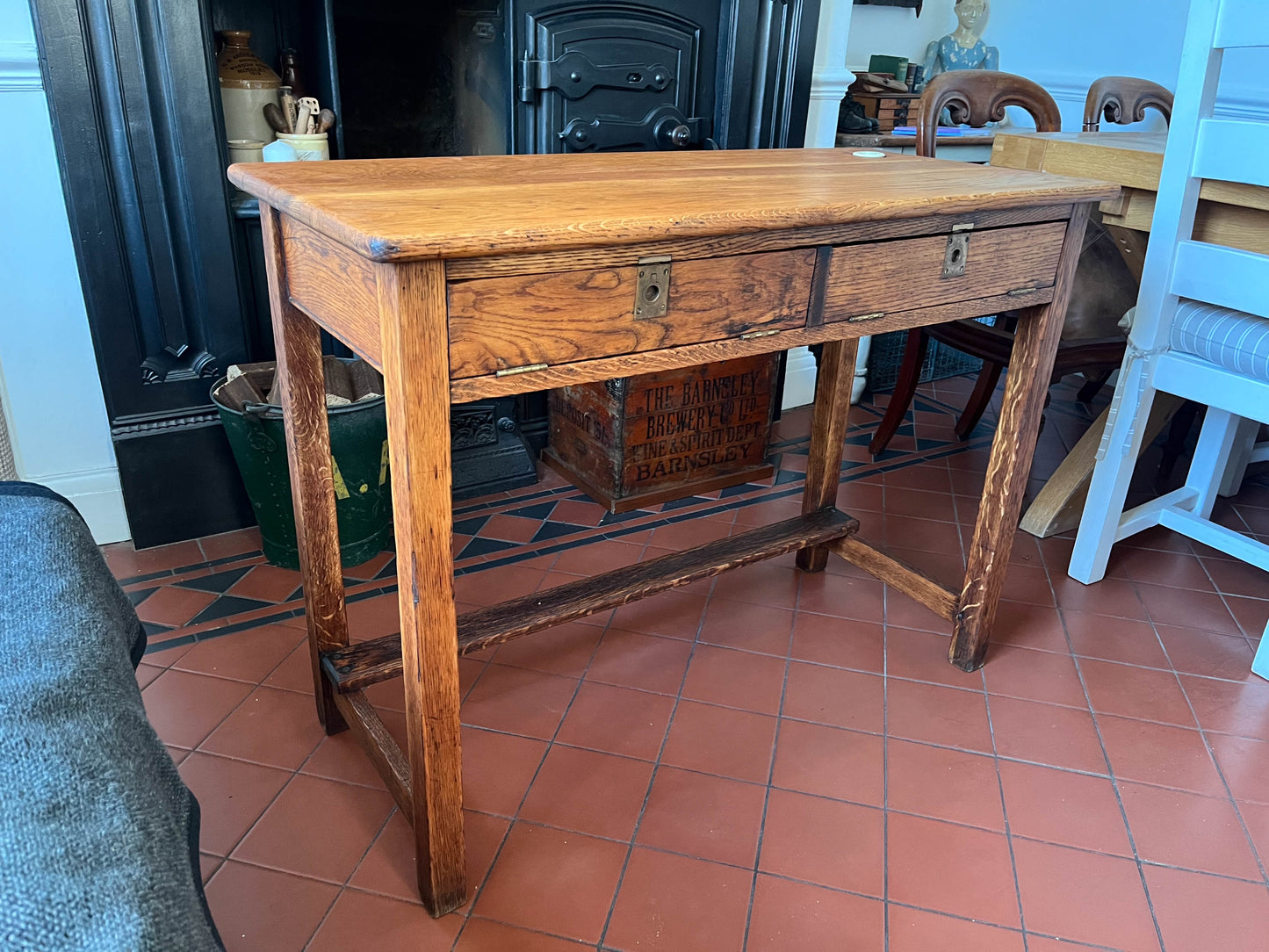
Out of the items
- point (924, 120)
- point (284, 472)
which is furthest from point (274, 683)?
point (924, 120)

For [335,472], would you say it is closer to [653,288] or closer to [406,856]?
[406,856]

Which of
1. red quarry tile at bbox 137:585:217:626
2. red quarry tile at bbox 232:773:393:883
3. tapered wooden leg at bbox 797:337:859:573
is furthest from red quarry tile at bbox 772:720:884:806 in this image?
red quarry tile at bbox 137:585:217:626

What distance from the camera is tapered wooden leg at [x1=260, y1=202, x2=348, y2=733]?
54.1 inches

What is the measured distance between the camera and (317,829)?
1504 mm

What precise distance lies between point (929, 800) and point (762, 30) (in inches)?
85.6

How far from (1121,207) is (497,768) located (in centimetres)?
194

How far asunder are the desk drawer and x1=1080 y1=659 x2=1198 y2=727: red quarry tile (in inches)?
45.2

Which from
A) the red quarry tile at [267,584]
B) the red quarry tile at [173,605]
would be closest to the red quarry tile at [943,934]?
the red quarry tile at [267,584]

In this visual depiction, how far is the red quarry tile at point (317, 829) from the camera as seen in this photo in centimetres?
144

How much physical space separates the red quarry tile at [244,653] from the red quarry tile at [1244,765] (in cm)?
180

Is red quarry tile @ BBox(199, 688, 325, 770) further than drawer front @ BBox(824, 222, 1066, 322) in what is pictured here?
Yes

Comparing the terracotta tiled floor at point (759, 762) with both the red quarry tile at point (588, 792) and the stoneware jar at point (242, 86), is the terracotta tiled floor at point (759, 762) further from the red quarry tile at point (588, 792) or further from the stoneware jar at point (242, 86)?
the stoneware jar at point (242, 86)

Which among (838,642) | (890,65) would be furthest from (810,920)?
(890,65)

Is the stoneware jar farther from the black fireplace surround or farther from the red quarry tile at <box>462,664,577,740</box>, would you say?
the red quarry tile at <box>462,664,577,740</box>
